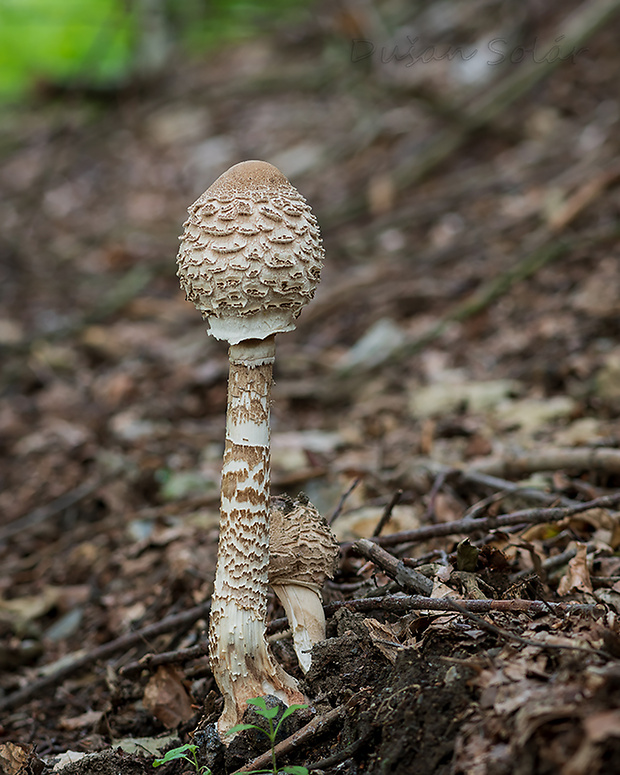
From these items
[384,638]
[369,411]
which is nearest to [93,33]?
[369,411]

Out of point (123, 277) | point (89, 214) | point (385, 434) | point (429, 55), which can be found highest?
point (429, 55)

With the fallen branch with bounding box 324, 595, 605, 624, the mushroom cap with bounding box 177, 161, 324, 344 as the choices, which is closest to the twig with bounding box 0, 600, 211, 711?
the fallen branch with bounding box 324, 595, 605, 624

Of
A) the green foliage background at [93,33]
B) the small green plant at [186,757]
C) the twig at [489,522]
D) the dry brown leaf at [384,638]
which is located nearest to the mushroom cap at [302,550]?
the dry brown leaf at [384,638]

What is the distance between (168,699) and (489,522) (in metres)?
1.50

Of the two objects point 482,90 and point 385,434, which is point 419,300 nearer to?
point 385,434

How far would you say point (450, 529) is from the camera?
3.07 metres

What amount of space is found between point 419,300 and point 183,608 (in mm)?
4788

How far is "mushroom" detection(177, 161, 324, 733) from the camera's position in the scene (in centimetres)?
236

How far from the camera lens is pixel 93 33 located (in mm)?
20094

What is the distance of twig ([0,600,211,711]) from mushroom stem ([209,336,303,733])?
0.75m

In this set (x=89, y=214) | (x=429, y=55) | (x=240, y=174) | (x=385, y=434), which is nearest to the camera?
(x=240, y=174)

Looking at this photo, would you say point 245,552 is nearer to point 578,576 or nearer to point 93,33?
point 578,576

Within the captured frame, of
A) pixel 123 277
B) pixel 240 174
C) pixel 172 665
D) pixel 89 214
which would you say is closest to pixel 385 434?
pixel 172 665

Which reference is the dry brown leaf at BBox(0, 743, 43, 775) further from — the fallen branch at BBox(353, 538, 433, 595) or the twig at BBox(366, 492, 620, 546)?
the twig at BBox(366, 492, 620, 546)
